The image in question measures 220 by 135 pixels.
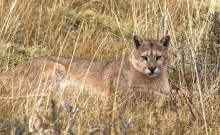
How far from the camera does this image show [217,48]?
21.5 feet

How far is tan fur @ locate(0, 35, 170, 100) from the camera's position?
21.2 ft

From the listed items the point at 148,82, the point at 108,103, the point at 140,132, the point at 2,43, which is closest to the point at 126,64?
the point at 148,82

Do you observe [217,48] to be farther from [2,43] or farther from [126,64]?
[2,43]

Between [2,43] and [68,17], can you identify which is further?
[68,17]

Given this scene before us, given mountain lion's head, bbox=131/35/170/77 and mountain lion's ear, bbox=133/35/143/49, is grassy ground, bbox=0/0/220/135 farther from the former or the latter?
mountain lion's ear, bbox=133/35/143/49

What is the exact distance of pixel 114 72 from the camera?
6.75 metres

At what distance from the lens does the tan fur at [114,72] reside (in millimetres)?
6449

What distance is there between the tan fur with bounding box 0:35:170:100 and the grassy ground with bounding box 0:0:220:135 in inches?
7.1

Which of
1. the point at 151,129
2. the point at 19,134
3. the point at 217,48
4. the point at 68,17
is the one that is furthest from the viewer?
the point at 68,17

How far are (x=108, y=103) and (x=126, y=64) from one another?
1.00 meters

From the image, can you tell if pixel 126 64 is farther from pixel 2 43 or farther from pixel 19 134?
pixel 19 134

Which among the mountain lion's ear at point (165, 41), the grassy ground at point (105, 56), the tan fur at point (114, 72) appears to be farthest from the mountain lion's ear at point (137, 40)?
the grassy ground at point (105, 56)

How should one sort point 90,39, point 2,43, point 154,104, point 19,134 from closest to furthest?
point 19,134
point 154,104
point 2,43
point 90,39

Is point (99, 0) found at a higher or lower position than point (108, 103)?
higher
